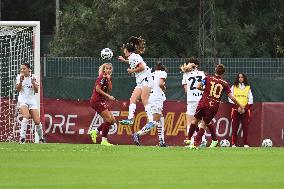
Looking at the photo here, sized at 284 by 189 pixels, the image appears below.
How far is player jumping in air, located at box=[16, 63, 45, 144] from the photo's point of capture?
27.2m

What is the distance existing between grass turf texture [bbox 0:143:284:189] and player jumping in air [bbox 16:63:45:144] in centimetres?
483

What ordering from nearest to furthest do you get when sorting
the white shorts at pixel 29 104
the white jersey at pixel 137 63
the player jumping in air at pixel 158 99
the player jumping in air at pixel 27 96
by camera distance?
the white jersey at pixel 137 63 → the player jumping in air at pixel 158 99 → the player jumping in air at pixel 27 96 → the white shorts at pixel 29 104

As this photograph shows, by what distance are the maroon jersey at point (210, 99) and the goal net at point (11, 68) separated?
20.3 ft

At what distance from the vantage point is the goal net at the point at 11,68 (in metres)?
29.4

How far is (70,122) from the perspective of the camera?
30.5 meters

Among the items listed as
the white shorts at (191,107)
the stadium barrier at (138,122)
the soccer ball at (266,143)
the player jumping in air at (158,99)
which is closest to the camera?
the player jumping in air at (158,99)

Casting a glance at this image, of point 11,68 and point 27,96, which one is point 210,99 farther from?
point 11,68

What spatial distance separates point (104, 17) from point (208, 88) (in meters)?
23.8

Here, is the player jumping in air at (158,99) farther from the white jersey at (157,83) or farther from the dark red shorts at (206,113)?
the dark red shorts at (206,113)

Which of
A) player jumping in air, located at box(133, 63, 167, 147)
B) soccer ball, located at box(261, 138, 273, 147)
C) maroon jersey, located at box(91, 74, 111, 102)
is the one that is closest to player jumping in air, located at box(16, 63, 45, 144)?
maroon jersey, located at box(91, 74, 111, 102)

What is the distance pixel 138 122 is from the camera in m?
30.2

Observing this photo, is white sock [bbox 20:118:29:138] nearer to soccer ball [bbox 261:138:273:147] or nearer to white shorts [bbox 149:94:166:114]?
white shorts [bbox 149:94:166:114]

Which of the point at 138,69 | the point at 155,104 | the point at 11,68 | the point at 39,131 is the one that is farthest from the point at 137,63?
the point at 11,68

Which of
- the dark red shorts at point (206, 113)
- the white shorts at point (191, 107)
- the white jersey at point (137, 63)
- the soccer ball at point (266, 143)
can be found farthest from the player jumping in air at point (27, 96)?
the soccer ball at point (266, 143)
